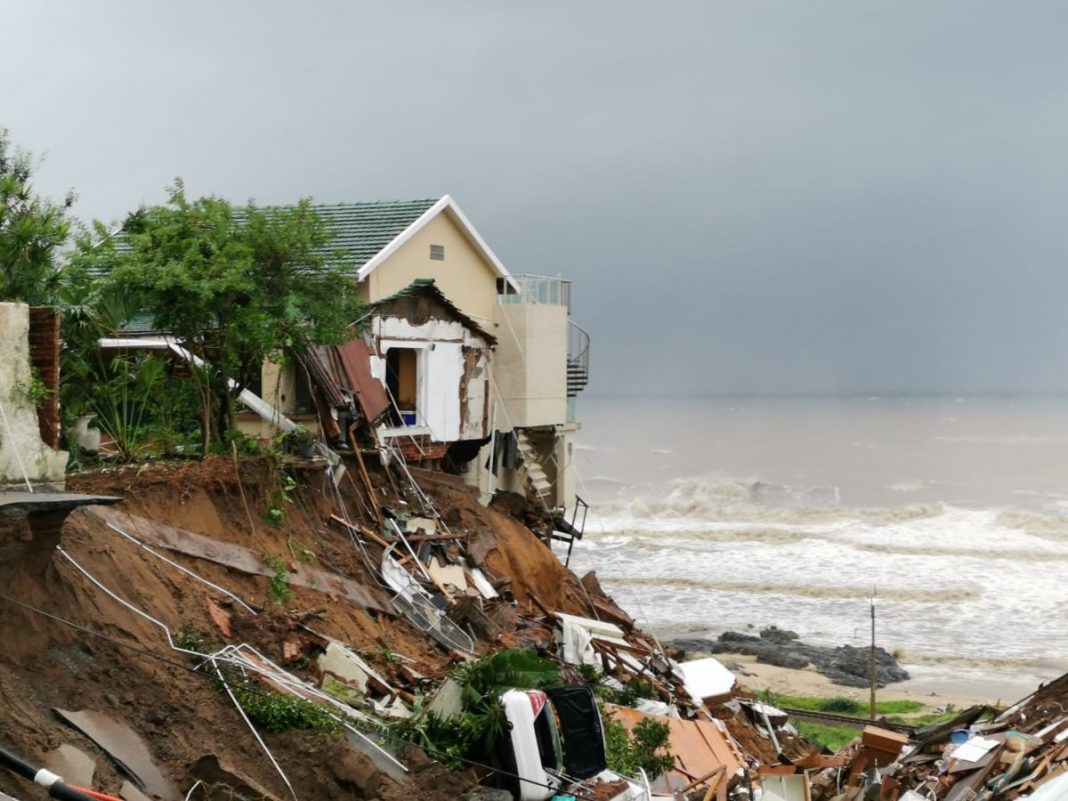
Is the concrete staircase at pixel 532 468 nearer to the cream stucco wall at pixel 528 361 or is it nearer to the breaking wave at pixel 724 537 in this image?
the cream stucco wall at pixel 528 361

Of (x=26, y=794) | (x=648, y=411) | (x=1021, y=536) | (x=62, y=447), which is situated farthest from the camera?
(x=648, y=411)

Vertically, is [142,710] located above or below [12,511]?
below

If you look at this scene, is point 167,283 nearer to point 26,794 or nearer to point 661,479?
point 26,794

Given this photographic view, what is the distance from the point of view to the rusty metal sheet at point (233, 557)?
14.5m

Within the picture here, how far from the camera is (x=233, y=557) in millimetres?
15711

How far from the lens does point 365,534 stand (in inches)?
747

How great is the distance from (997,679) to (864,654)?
3577 millimetres

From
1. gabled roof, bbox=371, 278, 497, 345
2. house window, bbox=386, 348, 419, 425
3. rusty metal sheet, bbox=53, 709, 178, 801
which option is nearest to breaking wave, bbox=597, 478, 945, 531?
gabled roof, bbox=371, 278, 497, 345

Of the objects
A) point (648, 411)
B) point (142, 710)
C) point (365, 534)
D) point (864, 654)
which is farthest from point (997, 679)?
point (648, 411)

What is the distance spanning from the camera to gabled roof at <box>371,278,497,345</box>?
23125 millimetres

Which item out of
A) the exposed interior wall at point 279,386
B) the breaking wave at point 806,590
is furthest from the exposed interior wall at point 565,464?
the breaking wave at point 806,590

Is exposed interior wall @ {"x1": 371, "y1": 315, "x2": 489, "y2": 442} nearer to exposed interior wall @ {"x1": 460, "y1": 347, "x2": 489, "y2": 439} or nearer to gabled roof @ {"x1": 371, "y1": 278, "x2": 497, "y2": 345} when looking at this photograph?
exposed interior wall @ {"x1": 460, "y1": 347, "x2": 489, "y2": 439}

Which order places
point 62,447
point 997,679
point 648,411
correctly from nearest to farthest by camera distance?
point 62,447
point 997,679
point 648,411

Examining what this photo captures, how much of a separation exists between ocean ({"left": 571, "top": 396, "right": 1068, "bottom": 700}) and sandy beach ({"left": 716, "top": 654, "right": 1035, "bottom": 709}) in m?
0.42
